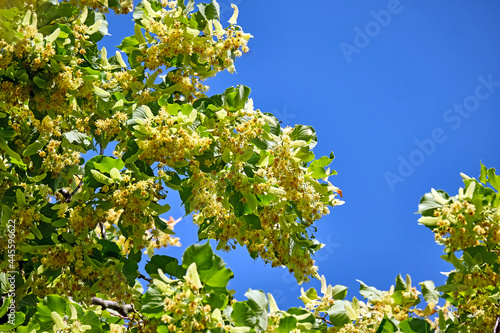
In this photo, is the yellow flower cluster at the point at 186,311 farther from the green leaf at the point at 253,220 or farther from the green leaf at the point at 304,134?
the green leaf at the point at 304,134

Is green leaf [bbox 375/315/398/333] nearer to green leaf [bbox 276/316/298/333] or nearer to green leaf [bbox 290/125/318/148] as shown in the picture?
green leaf [bbox 276/316/298/333]

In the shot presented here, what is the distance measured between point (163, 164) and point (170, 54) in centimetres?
116

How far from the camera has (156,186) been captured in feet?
13.6

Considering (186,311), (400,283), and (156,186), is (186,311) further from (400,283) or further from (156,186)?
(400,283)

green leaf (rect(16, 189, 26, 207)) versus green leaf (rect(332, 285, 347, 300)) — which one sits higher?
green leaf (rect(16, 189, 26, 207))

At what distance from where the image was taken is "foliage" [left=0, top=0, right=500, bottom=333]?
3482 millimetres

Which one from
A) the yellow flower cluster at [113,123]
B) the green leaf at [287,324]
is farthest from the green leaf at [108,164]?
the green leaf at [287,324]

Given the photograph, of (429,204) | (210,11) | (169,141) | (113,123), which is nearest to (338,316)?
(429,204)

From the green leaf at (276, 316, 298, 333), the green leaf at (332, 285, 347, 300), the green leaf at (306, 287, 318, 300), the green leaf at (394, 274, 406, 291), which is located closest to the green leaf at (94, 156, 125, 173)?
the green leaf at (276, 316, 298, 333)

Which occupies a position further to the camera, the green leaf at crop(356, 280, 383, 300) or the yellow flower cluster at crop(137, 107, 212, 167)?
the green leaf at crop(356, 280, 383, 300)

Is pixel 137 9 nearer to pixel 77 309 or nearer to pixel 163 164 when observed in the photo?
pixel 163 164

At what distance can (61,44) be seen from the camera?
4.49 m

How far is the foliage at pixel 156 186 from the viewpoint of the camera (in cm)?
348

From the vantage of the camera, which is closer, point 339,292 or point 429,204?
point 429,204
